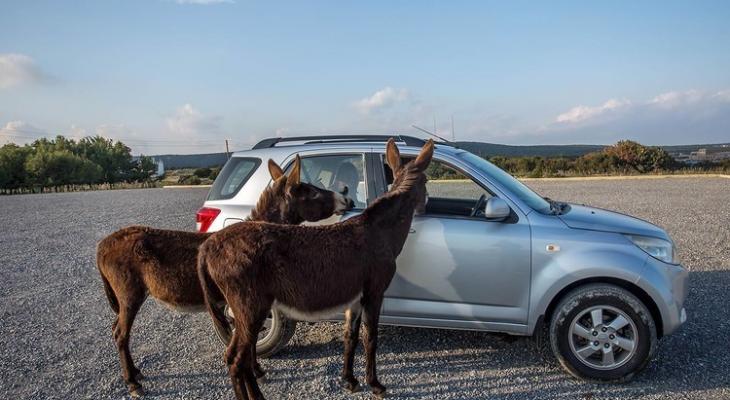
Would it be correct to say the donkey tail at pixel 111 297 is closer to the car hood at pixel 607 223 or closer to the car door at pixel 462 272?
the car door at pixel 462 272

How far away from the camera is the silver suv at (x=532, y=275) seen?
14.5 ft

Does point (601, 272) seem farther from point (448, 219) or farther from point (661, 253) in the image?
point (448, 219)

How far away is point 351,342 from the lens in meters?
4.32

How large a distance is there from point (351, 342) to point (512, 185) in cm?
235

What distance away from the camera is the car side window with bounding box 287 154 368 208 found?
520cm

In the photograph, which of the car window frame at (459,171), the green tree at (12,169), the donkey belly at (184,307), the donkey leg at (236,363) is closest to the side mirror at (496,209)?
the car window frame at (459,171)

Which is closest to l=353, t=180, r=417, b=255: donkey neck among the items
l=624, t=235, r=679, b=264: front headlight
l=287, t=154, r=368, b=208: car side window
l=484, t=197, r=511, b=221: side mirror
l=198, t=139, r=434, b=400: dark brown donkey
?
l=198, t=139, r=434, b=400: dark brown donkey

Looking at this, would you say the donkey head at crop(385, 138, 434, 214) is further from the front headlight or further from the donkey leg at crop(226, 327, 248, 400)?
the front headlight

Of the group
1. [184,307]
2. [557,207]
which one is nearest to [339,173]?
[184,307]

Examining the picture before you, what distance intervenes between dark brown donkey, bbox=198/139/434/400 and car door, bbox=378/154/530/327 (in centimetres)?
50

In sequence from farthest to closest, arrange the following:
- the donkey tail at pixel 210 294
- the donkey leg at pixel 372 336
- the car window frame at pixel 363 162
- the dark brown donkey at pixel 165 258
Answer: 1. the car window frame at pixel 363 162
2. the dark brown donkey at pixel 165 258
3. the donkey leg at pixel 372 336
4. the donkey tail at pixel 210 294

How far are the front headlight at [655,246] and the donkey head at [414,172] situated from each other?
2045 millimetres

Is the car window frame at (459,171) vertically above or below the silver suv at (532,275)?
above

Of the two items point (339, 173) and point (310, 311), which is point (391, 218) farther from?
point (339, 173)
